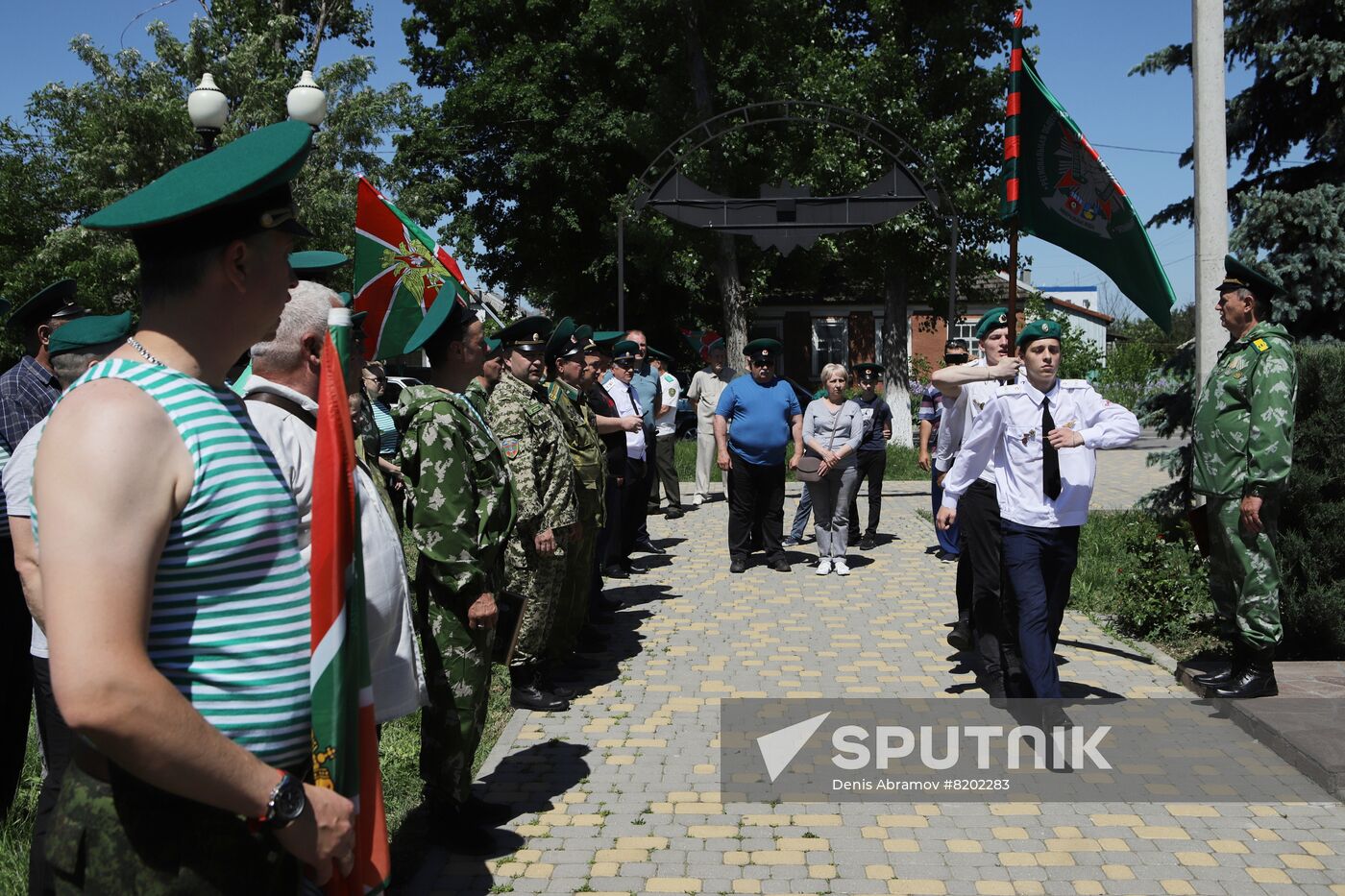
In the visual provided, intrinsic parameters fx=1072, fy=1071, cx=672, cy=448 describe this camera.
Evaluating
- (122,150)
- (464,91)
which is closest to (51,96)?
(122,150)

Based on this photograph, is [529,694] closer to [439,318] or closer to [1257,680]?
[439,318]

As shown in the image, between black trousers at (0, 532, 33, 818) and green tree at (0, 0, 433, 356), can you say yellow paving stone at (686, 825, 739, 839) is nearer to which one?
black trousers at (0, 532, 33, 818)

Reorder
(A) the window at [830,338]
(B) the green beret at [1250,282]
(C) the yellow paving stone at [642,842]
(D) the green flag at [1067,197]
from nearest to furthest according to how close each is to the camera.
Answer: (C) the yellow paving stone at [642,842]
(B) the green beret at [1250,282]
(D) the green flag at [1067,197]
(A) the window at [830,338]

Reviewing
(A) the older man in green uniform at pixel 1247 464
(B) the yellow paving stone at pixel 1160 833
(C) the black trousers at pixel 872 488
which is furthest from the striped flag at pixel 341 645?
(C) the black trousers at pixel 872 488

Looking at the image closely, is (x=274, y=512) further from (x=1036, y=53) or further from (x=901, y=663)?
(x=1036, y=53)

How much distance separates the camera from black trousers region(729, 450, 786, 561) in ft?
33.5

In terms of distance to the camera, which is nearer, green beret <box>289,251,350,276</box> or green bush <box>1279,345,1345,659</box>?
green beret <box>289,251,350,276</box>

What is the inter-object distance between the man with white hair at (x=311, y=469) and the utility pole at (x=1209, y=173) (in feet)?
19.8

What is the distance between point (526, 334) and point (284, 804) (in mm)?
4905

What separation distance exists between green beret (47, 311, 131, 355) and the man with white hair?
1.57 m

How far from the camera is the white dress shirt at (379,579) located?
2301mm

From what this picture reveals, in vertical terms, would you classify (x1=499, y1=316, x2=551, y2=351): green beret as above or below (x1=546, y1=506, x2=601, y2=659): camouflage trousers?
above

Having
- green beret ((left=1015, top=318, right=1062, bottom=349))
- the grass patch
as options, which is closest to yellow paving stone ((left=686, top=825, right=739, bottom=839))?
green beret ((left=1015, top=318, right=1062, bottom=349))

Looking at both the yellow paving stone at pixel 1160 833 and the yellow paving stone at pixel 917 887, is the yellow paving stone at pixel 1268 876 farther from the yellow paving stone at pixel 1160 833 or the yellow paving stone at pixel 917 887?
the yellow paving stone at pixel 917 887
